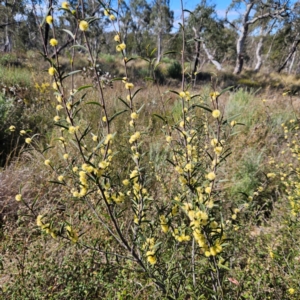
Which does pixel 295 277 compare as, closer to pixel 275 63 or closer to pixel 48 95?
pixel 48 95

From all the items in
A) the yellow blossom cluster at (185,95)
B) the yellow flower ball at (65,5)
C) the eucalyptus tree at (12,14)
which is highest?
the eucalyptus tree at (12,14)

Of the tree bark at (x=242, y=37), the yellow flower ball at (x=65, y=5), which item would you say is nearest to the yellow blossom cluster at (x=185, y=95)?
the yellow flower ball at (x=65, y=5)

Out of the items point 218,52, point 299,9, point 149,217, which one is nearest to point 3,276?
point 149,217

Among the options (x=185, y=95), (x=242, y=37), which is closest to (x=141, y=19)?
(x=242, y=37)

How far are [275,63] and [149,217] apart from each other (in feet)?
96.1

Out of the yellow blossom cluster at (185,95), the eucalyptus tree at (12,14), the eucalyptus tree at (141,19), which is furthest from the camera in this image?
the eucalyptus tree at (141,19)

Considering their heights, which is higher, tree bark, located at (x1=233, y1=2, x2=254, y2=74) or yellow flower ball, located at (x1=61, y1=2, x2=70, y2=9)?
tree bark, located at (x1=233, y1=2, x2=254, y2=74)

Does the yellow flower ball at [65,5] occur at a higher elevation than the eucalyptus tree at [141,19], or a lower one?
lower

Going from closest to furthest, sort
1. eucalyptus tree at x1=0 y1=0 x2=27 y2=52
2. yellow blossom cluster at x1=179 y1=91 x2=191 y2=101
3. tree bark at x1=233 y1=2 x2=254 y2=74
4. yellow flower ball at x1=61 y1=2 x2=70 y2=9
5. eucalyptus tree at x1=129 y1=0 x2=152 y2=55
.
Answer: yellow flower ball at x1=61 y1=2 x2=70 y2=9 → yellow blossom cluster at x1=179 y1=91 x2=191 y2=101 → eucalyptus tree at x1=0 y1=0 x2=27 y2=52 → tree bark at x1=233 y1=2 x2=254 y2=74 → eucalyptus tree at x1=129 y1=0 x2=152 y2=55

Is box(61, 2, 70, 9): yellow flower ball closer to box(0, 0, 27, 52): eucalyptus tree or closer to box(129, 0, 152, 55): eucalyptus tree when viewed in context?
box(0, 0, 27, 52): eucalyptus tree

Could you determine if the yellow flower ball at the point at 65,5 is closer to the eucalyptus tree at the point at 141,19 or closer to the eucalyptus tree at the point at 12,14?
the eucalyptus tree at the point at 12,14

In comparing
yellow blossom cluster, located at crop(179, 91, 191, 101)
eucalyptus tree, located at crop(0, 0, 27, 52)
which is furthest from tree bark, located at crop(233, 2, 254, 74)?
yellow blossom cluster, located at crop(179, 91, 191, 101)

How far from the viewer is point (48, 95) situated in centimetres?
412

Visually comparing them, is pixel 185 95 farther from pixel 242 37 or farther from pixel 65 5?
pixel 242 37
